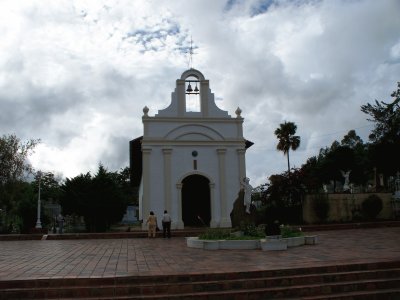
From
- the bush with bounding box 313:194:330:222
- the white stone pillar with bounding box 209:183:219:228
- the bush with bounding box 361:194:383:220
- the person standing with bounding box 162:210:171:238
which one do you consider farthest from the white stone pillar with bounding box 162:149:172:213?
the bush with bounding box 361:194:383:220

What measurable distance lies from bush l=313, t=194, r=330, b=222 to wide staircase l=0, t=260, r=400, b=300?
1928 centimetres

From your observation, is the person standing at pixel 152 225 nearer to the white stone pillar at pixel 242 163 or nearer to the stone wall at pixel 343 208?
the white stone pillar at pixel 242 163

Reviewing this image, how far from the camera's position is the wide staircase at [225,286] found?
839cm

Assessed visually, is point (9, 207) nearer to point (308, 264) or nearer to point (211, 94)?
point (211, 94)

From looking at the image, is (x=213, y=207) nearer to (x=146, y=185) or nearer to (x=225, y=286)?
(x=146, y=185)

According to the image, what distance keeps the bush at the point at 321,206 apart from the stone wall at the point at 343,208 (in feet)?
0.62

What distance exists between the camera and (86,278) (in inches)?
343

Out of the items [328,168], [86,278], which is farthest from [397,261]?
[328,168]

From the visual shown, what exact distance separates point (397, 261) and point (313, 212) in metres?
18.9

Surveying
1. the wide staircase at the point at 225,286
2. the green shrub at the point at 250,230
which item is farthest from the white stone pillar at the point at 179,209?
the wide staircase at the point at 225,286

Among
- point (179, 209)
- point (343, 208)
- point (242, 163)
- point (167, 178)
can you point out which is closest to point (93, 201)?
point (167, 178)

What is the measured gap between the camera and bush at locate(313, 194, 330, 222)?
28375 mm

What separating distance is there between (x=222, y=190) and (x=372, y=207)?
9.79 metres

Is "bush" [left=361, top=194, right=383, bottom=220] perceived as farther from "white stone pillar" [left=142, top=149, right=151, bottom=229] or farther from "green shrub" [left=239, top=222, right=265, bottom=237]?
"green shrub" [left=239, top=222, right=265, bottom=237]
